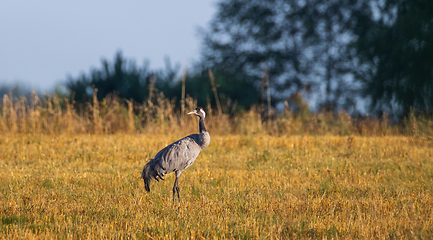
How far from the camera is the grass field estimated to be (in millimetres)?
5184

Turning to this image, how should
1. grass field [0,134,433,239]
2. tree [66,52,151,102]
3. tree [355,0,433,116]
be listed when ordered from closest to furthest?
grass field [0,134,433,239]
tree [355,0,433,116]
tree [66,52,151,102]

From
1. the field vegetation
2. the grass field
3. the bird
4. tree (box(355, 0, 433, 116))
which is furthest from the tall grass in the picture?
the bird

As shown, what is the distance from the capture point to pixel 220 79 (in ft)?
80.7

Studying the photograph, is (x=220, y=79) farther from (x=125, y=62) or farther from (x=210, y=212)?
(x=210, y=212)

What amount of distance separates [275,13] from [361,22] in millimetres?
5338

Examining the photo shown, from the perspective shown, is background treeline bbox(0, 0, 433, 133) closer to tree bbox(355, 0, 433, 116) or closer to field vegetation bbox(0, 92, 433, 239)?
tree bbox(355, 0, 433, 116)

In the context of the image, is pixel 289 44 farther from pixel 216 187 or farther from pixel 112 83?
pixel 216 187

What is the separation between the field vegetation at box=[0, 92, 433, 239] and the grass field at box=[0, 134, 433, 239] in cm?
3

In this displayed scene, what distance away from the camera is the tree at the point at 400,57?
19891 mm

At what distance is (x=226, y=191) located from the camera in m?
7.26

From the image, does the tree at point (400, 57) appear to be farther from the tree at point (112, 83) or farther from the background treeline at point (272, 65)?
the tree at point (112, 83)

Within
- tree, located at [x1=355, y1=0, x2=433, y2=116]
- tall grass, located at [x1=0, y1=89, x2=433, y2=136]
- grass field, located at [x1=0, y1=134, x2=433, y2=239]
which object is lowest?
grass field, located at [x1=0, y1=134, x2=433, y2=239]

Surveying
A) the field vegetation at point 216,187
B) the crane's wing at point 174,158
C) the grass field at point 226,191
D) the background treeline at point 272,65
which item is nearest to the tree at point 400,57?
the background treeline at point 272,65

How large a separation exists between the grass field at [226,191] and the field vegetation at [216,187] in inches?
1.0
